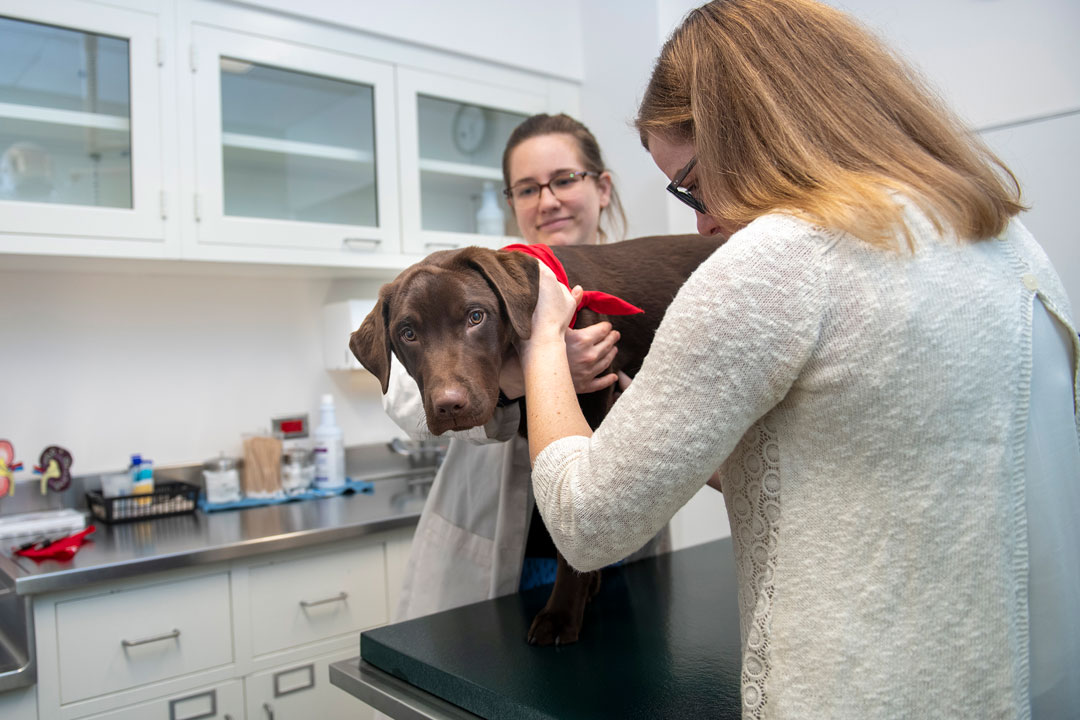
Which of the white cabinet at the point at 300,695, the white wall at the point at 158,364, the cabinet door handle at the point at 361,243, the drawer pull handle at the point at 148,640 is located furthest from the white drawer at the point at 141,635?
the cabinet door handle at the point at 361,243

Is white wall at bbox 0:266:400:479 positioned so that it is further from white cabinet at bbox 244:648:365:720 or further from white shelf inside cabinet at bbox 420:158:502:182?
white cabinet at bbox 244:648:365:720

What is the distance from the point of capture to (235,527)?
218cm

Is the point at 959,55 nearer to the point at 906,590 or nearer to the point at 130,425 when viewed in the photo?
the point at 906,590

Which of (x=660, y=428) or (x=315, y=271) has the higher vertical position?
(x=315, y=271)

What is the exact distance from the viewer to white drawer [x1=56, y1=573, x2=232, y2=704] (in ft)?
5.84

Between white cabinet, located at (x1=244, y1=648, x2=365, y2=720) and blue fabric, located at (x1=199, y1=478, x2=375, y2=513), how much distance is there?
1.88 ft

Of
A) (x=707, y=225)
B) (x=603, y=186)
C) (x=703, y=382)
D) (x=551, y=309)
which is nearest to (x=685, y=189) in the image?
(x=707, y=225)

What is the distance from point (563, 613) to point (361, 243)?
5.60ft

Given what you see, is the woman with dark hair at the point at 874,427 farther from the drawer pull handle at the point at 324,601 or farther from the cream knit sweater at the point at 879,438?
the drawer pull handle at the point at 324,601

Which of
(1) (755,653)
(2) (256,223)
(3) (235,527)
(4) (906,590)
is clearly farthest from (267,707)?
(4) (906,590)

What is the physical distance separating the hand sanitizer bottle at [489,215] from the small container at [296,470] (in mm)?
982

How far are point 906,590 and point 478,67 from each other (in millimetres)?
2596

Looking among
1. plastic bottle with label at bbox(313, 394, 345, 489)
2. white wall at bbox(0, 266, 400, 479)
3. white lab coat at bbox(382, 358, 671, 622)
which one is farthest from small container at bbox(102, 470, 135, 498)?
white lab coat at bbox(382, 358, 671, 622)

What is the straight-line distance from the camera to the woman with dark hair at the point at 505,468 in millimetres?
1196
